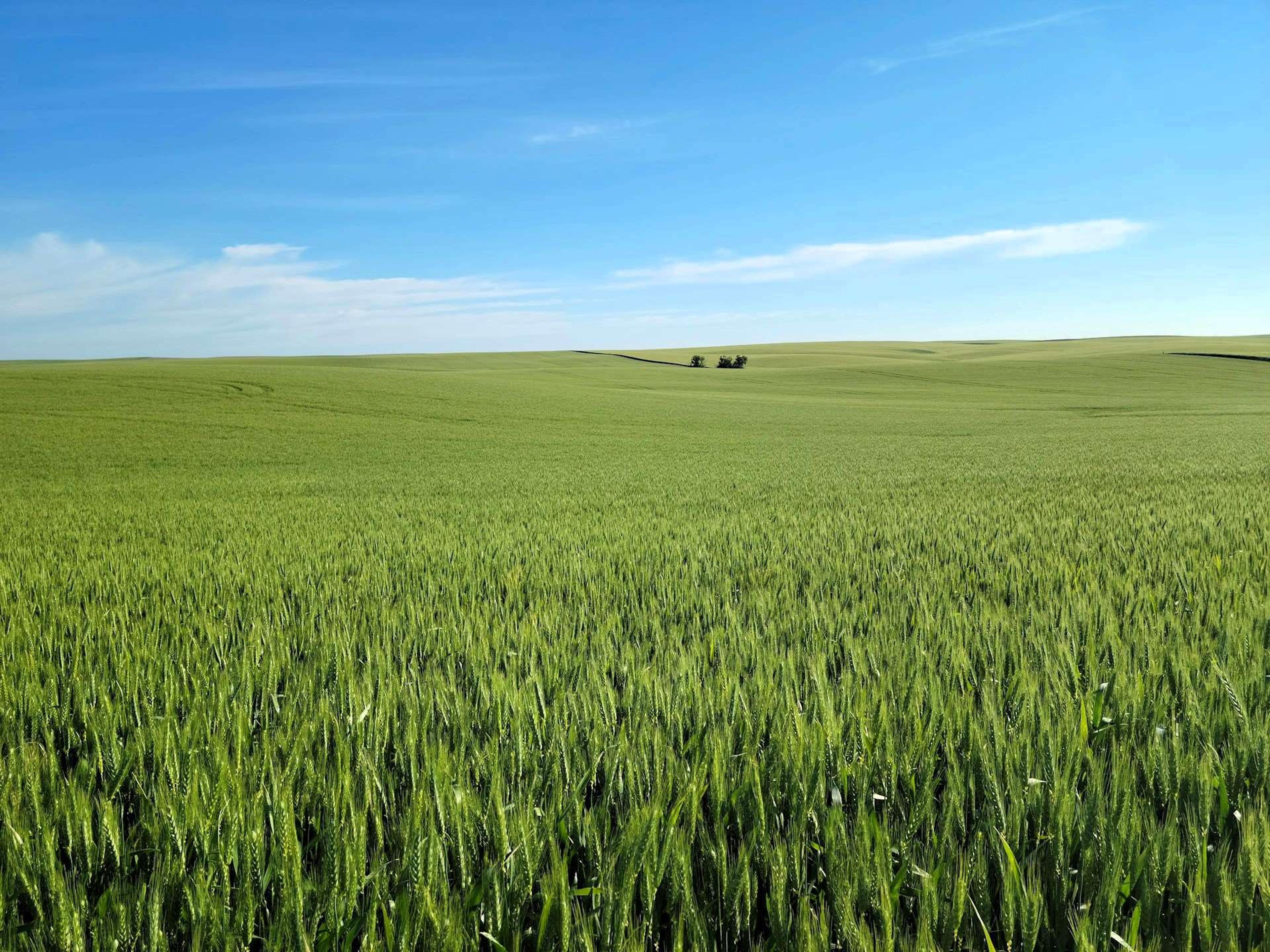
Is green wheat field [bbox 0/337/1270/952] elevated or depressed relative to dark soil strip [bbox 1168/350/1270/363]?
depressed

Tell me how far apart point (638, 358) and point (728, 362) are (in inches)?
638

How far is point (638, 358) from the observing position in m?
100

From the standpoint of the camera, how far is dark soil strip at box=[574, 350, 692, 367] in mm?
91375

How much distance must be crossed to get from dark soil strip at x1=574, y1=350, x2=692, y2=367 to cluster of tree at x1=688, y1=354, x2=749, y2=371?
110cm

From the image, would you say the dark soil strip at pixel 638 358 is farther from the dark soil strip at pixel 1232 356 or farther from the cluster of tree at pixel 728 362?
the dark soil strip at pixel 1232 356

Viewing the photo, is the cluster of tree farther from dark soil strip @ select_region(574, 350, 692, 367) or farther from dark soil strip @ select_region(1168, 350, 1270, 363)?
dark soil strip @ select_region(1168, 350, 1270, 363)

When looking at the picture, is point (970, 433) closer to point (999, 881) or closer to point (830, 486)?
point (830, 486)

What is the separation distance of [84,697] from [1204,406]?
171 feet

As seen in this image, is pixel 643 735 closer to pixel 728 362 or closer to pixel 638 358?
pixel 728 362

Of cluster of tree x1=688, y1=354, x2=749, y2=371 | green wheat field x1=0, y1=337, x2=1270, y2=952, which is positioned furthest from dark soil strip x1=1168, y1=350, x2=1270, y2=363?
green wheat field x1=0, y1=337, x2=1270, y2=952

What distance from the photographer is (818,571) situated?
5.67 metres

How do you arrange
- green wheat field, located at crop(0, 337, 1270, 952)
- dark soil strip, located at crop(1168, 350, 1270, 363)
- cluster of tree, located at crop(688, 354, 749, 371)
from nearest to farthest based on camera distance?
green wheat field, located at crop(0, 337, 1270, 952)
dark soil strip, located at crop(1168, 350, 1270, 363)
cluster of tree, located at crop(688, 354, 749, 371)

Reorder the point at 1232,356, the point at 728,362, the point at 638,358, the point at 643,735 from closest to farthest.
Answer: the point at 643,735 < the point at 1232,356 < the point at 728,362 < the point at 638,358

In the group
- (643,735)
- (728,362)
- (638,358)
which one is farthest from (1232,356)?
(643,735)
